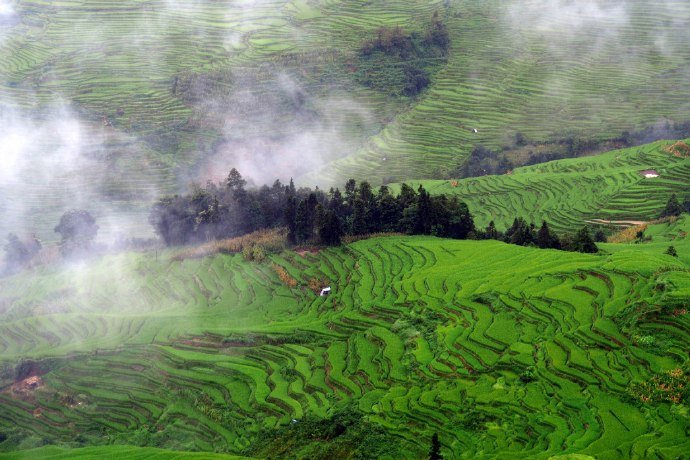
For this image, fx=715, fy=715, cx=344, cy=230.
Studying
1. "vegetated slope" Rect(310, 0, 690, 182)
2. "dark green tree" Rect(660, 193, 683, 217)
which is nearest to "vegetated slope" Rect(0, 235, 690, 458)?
"dark green tree" Rect(660, 193, 683, 217)

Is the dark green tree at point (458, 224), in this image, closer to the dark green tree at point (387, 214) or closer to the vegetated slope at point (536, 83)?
the dark green tree at point (387, 214)

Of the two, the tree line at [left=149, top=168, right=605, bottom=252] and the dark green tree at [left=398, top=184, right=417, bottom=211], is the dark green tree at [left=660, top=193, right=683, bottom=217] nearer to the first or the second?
the tree line at [left=149, top=168, right=605, bottom=252]

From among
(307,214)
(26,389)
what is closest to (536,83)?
(307,214)

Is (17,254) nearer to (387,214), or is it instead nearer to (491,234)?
(387,214)

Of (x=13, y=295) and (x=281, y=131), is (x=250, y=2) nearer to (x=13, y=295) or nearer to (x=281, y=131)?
(x=281, y=131)

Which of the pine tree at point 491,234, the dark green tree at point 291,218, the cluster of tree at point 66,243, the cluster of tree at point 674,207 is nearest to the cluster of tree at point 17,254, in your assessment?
the cluster of tree at point 66,243

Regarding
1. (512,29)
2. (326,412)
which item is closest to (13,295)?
(326,412)

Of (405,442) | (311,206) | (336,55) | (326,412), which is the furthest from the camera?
(336,55)
